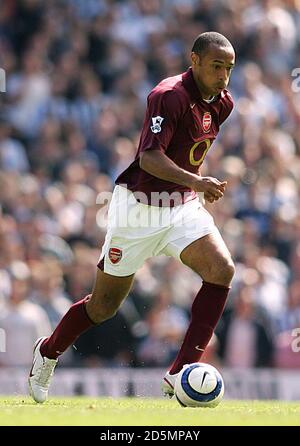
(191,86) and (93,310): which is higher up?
(191,86)

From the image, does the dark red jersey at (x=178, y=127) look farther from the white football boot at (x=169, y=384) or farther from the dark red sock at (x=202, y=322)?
the white football boot at (x=169, y=384)

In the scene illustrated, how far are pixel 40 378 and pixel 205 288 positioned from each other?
1351 mm

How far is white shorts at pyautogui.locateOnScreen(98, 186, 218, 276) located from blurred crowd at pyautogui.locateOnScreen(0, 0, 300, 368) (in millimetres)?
3986

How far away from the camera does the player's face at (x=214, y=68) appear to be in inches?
307

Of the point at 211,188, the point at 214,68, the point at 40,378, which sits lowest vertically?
the point at 40,378

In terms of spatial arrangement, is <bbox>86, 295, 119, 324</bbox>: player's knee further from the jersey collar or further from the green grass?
the jersey collar

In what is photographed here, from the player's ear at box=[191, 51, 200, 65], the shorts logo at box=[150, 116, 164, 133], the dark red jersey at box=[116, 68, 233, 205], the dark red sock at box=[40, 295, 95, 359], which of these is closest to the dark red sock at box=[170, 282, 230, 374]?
the dark red jersey at box=[116, 68, 233, 205]

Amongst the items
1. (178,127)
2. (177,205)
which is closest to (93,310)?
(177,205)

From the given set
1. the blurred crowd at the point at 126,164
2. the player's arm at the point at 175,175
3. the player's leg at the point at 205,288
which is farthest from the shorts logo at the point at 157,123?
the blurred crowd at the point at 126,164

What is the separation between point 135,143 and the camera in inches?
585

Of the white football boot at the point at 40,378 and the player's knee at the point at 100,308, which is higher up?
the player's knee at the point at 100,308

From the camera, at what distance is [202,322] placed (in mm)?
7883

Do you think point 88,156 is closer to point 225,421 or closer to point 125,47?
point 125,47

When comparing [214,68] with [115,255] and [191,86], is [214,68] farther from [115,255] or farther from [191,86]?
[115,255]
